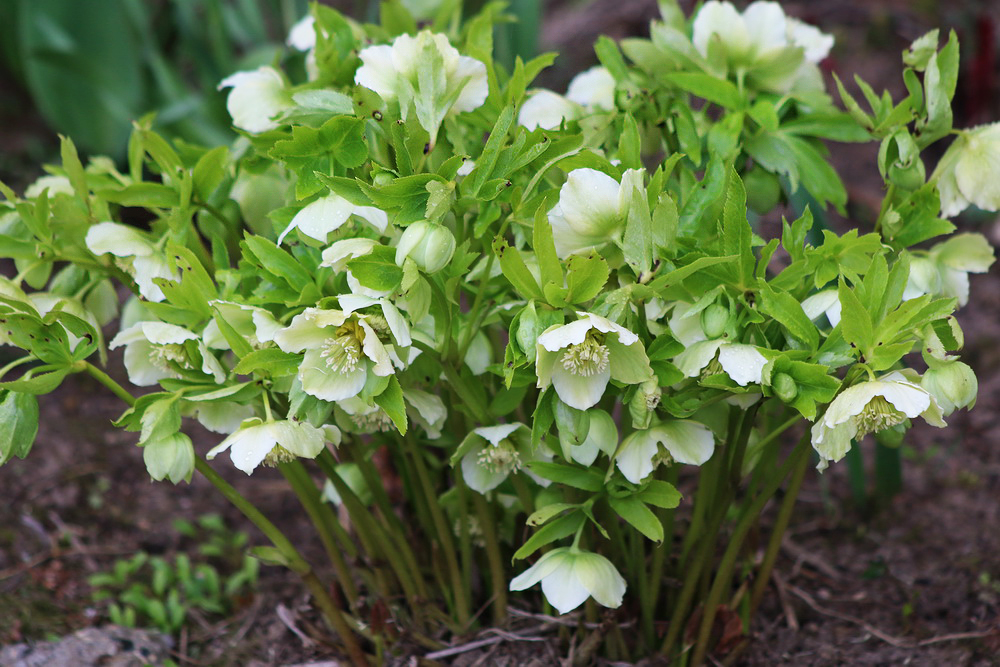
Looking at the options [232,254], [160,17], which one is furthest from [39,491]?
[160,17]

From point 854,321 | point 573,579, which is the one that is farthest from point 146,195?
point 854,321

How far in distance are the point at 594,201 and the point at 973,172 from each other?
0.36m

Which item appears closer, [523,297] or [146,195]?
[523,297]

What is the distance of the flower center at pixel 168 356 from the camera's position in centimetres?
79

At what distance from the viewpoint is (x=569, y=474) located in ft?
2.56

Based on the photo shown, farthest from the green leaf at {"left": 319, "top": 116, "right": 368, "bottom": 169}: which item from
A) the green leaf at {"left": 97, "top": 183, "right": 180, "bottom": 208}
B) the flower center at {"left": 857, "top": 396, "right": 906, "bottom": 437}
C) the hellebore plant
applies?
the flower center at {"left": 857, "top": 396, "right": 906, "bottom": 437}

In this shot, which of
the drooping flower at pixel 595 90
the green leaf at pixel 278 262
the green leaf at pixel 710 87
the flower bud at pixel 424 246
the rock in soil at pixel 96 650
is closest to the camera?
the flower bud at pixel 424 246

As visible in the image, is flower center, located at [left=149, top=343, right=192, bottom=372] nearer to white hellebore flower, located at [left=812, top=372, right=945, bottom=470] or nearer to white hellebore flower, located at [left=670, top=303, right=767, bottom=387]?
white hellebore flower, located at [left=670, top=303, right=767, bottom=387]

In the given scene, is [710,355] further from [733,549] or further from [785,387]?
[733,549]

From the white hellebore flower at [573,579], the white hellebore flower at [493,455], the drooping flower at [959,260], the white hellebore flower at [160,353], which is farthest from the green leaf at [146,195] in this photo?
the drooping flower at [959,260]

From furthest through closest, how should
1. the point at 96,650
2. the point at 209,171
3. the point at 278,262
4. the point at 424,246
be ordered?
the point at 96,650 < the point at 209,171 < the point at 278,262 < the point at 424,246

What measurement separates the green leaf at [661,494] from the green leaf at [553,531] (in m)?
0.06

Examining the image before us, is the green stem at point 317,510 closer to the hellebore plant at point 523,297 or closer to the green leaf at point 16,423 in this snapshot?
the hellebore plant at point 523,297

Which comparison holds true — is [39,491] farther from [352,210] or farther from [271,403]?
[352,210]
